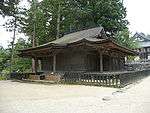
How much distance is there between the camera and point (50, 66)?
35.0 metres

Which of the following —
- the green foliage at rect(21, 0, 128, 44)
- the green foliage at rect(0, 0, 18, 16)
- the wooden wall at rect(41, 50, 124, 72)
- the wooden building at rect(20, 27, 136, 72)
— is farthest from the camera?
the green foliage at rect(21, 0, 128, 44)

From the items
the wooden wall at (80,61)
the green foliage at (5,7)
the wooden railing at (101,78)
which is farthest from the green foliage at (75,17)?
the wooden railing at (101,78)

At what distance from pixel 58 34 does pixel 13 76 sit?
15.7m

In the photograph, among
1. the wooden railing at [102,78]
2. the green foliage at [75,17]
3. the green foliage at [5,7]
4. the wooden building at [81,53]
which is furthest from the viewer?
the green foliage at [75,17]

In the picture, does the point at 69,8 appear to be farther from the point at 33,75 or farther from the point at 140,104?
the point at 140,104

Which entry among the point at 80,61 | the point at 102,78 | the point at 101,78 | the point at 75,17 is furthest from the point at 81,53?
the point at 75,17

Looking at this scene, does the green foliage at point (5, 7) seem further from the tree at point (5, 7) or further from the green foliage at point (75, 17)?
the green foliage at point (75, 17)

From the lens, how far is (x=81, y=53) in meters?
29.1

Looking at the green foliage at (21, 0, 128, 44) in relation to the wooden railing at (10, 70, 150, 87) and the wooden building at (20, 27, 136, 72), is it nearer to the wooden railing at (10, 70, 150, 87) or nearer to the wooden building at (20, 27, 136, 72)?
the wooden building at (20, 27, 136, 72)

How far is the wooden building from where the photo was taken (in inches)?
1032

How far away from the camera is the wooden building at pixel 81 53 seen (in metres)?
26.2

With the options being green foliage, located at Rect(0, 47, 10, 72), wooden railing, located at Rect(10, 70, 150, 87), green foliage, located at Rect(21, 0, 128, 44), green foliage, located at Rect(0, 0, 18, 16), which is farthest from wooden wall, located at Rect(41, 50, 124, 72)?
green foliage, located at Rect(0, 47, 10, 72)

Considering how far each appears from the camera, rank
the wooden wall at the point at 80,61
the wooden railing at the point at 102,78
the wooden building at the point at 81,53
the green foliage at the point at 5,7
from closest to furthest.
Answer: the wooden railing at the point at 102,78 < the green foliage at the point at 5,7 < the wooden building at the point at 81,53 < the wooden wall at the point at 80,61

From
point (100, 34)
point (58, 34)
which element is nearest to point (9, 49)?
point (58, 34)
